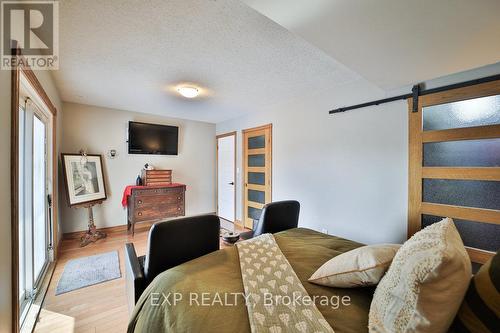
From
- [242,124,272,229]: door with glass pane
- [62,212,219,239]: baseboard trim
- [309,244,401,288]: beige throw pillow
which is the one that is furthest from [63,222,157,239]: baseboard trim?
[309,244,401,288]: beige throw pillow

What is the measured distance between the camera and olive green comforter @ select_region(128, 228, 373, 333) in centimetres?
88

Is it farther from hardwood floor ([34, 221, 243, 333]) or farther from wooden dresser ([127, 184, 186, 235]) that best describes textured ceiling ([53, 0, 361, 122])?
hardwood floor ([34, 221, 243, 333])

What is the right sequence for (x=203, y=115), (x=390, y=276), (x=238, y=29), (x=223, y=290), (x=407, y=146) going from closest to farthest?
1. (x=390, y=276)
2. (x=223, y=290)
3. (x=238, y=29)
4. (x=407, y=146)
5. (x=203, y=115)

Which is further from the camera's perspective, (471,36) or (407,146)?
(407,146)

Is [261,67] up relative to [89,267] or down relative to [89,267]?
up

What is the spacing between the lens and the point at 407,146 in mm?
2246

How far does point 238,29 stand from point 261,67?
2.26 ft

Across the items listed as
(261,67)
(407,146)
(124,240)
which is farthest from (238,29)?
(124,240)

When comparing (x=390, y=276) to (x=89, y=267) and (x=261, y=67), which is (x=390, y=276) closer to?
(x=261, y=67)

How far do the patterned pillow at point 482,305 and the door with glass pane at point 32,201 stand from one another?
2.76m

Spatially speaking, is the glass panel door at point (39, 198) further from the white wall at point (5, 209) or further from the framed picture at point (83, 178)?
the white wall at point (5, 209)

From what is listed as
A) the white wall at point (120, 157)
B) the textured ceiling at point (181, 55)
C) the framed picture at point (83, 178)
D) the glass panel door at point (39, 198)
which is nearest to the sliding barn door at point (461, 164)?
the textured ceiling at point (181, 55)

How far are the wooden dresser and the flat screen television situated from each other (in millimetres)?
857

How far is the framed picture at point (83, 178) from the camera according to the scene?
3.27 meters
